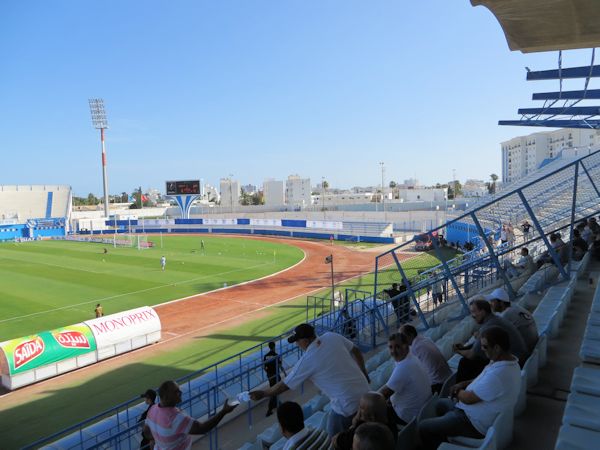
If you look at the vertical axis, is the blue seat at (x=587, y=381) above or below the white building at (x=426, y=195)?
below

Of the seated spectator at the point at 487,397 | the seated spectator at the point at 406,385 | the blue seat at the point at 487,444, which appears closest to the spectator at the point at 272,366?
the seated spectator at the point at 406,385

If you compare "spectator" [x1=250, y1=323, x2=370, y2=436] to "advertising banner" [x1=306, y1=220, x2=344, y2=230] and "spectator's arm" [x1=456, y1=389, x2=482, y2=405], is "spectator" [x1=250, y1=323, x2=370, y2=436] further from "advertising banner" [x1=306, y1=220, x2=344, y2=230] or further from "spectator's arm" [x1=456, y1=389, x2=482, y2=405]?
"advertising banner" [x1=306, y1=220, x2=344, y2=230]

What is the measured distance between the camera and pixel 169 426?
12.4ft

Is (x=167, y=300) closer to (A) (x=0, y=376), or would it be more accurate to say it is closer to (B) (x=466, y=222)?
(A) (x=0, y=376)

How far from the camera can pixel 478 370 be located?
421 centimetres

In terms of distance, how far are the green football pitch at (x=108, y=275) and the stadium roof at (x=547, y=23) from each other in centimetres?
1981

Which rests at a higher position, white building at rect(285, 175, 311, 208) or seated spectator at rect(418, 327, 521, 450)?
white building at rect(285, 175, 311, 208)

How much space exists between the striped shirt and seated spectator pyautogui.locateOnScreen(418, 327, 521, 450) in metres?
2.04

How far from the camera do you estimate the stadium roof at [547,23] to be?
185 inches

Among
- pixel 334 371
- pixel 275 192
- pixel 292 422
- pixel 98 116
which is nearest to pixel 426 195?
pixel 275 192

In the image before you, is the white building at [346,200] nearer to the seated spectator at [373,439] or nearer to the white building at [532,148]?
the white building at [532,148]

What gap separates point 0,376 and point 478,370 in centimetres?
1474

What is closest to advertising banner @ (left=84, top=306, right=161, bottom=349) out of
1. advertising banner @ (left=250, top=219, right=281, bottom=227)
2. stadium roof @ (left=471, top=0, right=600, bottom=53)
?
stadium roof @ (left=471, top=0, right=600, bottom=53)

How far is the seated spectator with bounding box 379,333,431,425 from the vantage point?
12.7ft
